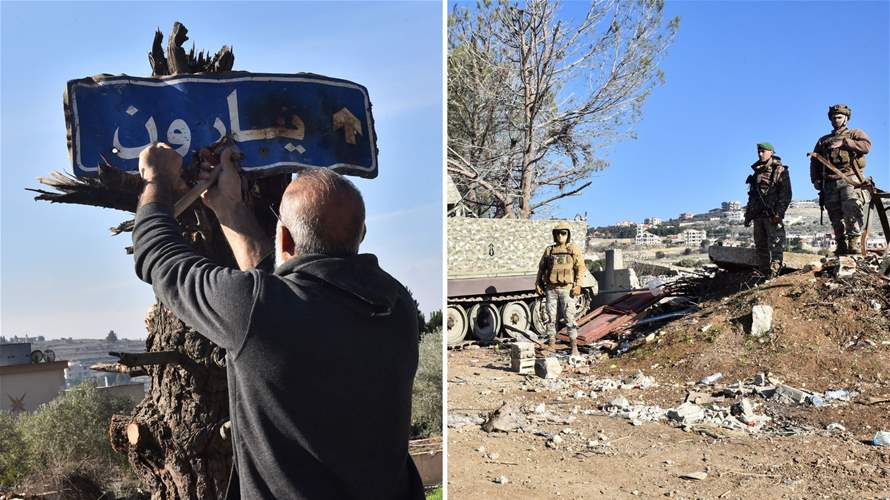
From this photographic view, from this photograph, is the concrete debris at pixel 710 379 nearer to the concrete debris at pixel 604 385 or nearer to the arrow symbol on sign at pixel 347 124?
the concrete debris at pixel 604 385

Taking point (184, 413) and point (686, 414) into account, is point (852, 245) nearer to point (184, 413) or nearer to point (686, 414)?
point (686, 414)

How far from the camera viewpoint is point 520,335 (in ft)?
35.7

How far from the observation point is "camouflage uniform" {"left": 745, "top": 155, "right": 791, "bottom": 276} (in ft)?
29.1

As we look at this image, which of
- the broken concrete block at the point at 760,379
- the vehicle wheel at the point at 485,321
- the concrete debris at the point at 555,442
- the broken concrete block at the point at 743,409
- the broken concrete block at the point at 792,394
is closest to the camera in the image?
the concrete debris at the point at 555,442

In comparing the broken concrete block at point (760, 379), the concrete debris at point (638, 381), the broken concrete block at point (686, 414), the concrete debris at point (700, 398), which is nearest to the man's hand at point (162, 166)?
the broken concrete block at point (686, 414)

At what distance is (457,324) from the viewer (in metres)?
10.5

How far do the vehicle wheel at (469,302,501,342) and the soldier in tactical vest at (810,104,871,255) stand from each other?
181 inches

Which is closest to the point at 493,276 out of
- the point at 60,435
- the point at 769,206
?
the point at 769,206

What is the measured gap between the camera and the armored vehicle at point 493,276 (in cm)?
1053

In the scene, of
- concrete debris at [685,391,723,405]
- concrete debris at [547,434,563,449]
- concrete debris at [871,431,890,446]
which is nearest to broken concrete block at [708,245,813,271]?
concrete debris at [685,391,723,405]

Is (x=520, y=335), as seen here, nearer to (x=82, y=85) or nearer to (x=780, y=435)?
(x=780, y=435)

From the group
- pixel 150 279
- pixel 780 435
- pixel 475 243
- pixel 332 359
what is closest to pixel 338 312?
pixel 332 359

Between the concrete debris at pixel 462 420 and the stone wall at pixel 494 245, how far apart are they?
4.67 metres

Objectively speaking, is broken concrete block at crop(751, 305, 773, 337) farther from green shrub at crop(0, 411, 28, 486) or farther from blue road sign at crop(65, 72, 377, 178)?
blue road sign at crop(65, 72, 377, 178)
